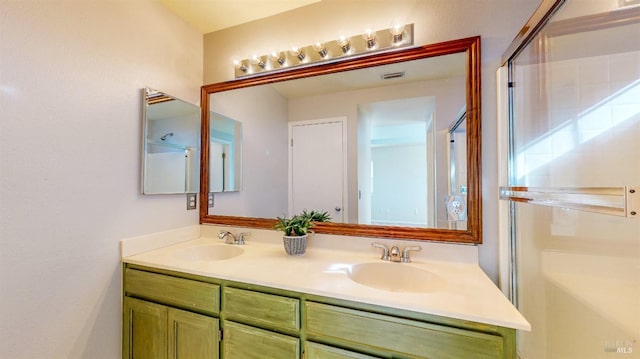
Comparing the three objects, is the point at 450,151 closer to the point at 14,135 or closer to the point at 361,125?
the point at 361,125

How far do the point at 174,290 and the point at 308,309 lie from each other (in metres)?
0.75

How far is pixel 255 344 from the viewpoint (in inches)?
45.3

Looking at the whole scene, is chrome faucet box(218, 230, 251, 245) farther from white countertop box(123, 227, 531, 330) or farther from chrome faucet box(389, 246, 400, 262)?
chrome faucet box(389, 246, 400, 262)

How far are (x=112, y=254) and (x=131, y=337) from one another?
48 centimetres

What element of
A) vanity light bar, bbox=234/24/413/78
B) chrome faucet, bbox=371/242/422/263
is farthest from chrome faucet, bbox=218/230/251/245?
vanity light bar, bbox=234/24/413/78

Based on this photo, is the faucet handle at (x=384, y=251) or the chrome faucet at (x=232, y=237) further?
the chrome faucet at (x=232, y=237)

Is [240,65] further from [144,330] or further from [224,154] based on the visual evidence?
[144,330]

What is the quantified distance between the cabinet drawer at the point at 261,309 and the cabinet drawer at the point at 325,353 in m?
0.09

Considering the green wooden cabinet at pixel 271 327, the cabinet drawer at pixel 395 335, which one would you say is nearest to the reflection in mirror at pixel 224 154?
the green wooden cabinet at pixel 271 327

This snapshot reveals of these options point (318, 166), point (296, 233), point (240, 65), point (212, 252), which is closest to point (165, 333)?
point (212, 252)

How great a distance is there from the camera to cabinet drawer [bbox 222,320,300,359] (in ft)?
3.55

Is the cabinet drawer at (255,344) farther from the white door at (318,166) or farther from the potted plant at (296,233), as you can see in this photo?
the white door at (318,166)

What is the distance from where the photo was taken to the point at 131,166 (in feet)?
4.99

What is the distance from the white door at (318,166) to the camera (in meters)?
1.67
